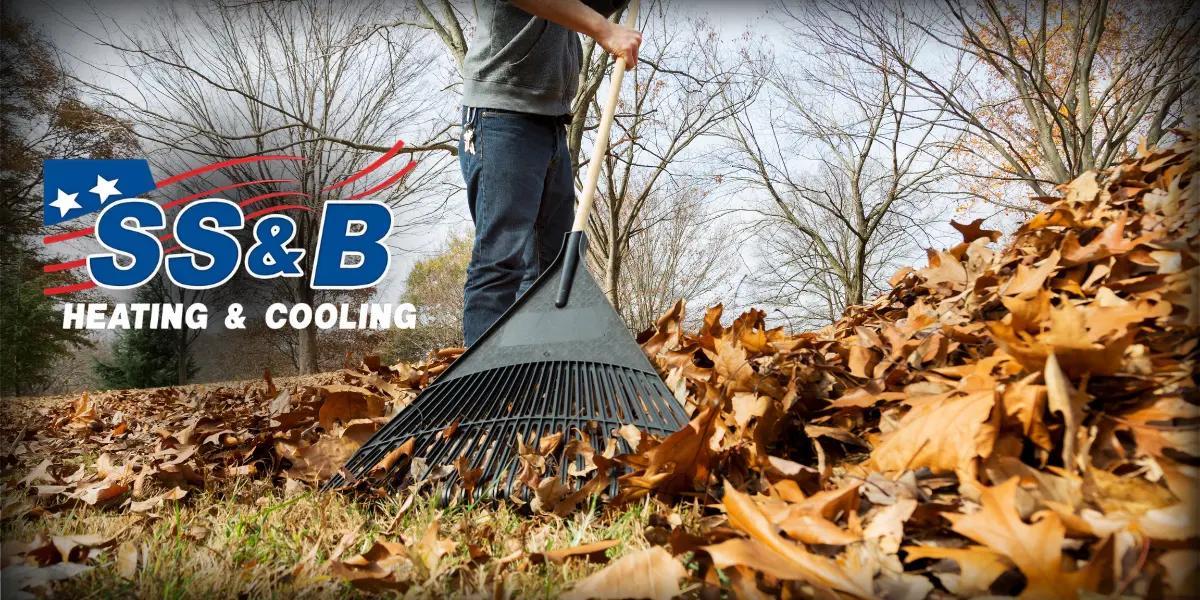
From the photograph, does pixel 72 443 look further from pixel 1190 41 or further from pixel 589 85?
pixel 1190 41

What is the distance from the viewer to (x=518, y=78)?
234 cm

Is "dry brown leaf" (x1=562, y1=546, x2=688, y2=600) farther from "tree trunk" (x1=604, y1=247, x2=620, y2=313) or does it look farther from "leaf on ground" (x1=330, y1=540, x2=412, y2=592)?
"tree trunk" (x1=604, y1=247, x2=620, y2=313)

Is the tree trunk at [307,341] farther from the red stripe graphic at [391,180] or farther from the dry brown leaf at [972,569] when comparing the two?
the dry brown leaf at [972,569]

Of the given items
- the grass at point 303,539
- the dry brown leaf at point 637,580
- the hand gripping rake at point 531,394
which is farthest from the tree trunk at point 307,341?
the dry brown leaf at point 637,580

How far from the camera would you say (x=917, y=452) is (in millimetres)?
1102

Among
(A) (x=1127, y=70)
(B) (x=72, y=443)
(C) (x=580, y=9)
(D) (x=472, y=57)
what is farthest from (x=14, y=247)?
(A) (x=1127, y=70)

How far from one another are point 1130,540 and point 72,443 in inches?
147

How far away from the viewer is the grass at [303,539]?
1.01 metres

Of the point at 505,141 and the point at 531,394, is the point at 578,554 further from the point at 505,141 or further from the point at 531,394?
the point at 505,141

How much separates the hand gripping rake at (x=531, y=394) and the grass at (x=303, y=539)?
11 cm

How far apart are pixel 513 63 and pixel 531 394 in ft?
4.32

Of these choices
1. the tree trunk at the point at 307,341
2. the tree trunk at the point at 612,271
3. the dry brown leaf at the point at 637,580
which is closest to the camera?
the dry brown leaf at the point at 637,580

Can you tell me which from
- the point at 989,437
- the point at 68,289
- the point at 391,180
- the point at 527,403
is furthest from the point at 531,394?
the point at 68,289

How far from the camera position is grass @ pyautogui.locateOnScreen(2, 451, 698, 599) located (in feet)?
3.30
